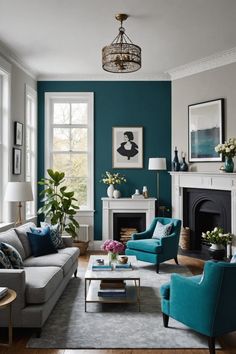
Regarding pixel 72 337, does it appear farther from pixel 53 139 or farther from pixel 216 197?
pixel 53 139

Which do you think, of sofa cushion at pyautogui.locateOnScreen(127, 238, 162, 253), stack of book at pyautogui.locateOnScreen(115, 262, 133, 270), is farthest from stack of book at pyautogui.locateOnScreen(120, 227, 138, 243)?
stack of book at pyautogui.locateOnScreen(115, 262, 133, 270)

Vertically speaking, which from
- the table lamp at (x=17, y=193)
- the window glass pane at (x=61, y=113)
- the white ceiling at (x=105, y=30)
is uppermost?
the white ceiling at (x=105, y=30)

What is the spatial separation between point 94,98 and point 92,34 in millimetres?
2325

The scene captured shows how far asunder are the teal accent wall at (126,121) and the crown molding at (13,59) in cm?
62

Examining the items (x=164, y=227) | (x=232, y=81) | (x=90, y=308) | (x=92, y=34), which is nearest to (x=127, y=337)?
(x=90, y=308)

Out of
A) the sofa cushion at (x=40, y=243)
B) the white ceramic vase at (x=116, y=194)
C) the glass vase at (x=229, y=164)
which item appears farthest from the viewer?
the white ceramic vase at (x=116, y=194)

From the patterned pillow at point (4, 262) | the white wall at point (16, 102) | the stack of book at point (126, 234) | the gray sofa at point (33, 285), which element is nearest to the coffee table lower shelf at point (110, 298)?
the gray sofa at point (33, 285)

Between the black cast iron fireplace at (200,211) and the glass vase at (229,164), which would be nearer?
the glass vase at (229,164)

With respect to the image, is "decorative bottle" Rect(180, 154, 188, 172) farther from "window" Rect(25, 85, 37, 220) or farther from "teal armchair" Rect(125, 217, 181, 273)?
"window" Rect(25, 85, 37, 220)

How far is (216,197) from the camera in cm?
659

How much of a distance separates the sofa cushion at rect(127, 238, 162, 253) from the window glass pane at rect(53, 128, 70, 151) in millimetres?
2617

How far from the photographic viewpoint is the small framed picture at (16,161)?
6121 millimetres

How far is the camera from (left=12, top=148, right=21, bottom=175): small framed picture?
6.12 meters

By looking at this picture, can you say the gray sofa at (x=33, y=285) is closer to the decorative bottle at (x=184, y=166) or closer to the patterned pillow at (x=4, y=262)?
the patterned pillow at (x=4, y=262)
